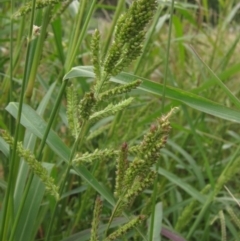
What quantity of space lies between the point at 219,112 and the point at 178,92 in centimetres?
5

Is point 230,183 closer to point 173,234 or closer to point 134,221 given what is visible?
point 173,234

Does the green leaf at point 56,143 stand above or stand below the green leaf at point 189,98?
below

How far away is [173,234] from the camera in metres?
0.74

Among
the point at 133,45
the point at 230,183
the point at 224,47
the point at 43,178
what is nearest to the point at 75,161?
the point at 43,178

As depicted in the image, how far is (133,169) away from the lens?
434 millimetres

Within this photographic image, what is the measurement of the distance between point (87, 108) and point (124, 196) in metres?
0.09

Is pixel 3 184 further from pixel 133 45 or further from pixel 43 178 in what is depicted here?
pixel 133 45

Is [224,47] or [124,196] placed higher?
[124,196]

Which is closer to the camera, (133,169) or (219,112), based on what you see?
(133,169)

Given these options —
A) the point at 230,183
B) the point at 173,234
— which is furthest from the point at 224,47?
the point at 173,234

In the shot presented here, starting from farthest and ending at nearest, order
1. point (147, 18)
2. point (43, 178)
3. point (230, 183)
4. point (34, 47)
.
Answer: point (230, 183)
point (34, 47)
point (43, 178)
point (147, 18)

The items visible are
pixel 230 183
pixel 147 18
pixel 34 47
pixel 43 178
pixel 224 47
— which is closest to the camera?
pixel 147 18

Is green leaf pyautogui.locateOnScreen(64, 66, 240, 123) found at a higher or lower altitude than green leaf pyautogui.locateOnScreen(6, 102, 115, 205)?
higher

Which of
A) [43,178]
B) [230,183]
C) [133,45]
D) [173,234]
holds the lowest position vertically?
[230,183]
